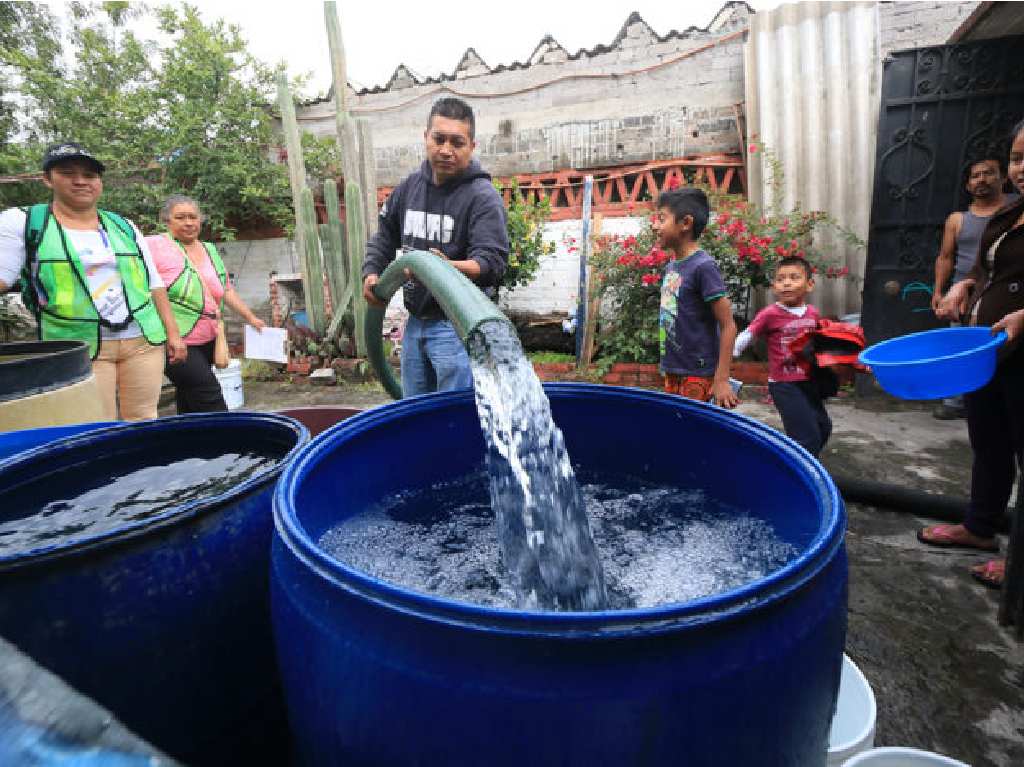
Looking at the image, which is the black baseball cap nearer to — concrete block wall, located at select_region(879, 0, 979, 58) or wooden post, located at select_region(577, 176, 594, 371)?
wooden post, located at select_region(577, 176, 594, 371)

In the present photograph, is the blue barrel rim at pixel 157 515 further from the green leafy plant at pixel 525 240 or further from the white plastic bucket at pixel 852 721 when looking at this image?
the green leafy plant at pixel 525 240

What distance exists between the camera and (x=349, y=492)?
124 centimetres

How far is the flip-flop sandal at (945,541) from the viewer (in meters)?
2.43

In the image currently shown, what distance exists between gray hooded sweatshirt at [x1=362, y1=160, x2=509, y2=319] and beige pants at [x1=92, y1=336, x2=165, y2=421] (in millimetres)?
1185

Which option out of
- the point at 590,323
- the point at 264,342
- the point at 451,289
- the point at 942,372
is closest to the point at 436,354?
the point at 451,289

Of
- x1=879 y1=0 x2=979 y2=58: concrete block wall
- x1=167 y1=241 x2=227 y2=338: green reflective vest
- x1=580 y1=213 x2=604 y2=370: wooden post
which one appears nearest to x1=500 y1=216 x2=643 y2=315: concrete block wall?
x1=580 y1=213 x2=604 y2=370: wooden post

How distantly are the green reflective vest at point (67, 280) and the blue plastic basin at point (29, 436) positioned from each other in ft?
3.81

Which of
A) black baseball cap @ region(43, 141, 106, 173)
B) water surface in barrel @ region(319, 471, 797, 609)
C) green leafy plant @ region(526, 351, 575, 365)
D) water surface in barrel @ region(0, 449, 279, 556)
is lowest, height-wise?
green leafy plant @ region(526, 351, 575, 365)

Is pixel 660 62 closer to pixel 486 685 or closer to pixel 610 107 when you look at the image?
pixel 610 107

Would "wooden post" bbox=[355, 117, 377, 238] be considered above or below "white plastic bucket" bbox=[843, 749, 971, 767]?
above

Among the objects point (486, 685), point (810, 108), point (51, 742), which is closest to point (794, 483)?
point (486, 685)

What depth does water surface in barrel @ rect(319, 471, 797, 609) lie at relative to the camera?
3.38 feet

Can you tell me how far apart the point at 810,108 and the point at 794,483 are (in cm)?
549

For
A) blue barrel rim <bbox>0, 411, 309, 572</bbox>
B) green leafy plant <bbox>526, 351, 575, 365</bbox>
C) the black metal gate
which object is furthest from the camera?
green leafy plant <bbox>526, 351, 575, 365</bbox>
